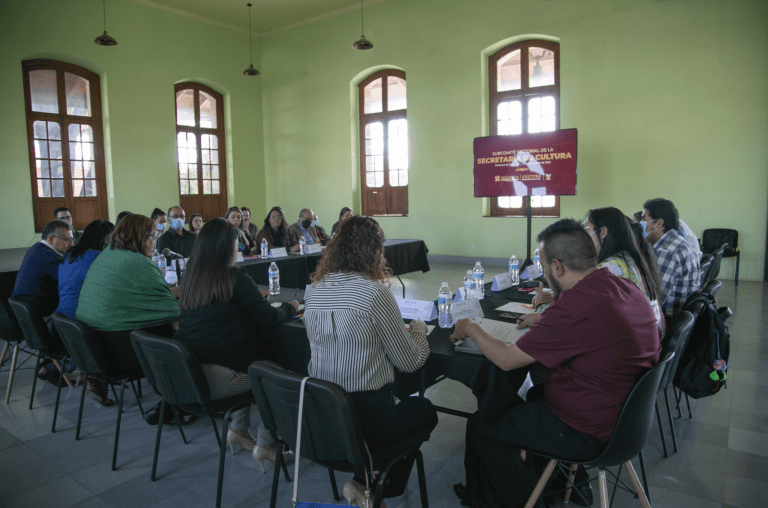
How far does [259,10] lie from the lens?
10.2 m

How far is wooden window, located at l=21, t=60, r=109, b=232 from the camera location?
339 inches

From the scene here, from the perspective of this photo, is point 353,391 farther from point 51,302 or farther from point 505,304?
point 51,302

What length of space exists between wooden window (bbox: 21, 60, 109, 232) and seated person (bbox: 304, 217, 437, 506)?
8.68 m

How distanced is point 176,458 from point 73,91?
8.72 metres

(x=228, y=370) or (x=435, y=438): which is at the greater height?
(x=228, y=370)

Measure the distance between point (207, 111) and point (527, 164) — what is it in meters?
6.85

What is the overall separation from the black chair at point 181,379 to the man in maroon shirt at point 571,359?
101 centimetres

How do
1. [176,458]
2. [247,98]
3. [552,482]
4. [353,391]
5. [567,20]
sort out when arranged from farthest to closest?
[247,98]
[567,20]
[176,458]
[552,482]
[353,391]

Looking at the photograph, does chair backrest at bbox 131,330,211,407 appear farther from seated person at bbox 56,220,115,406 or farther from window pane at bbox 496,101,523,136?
window pane at bbox 496,101,523,136

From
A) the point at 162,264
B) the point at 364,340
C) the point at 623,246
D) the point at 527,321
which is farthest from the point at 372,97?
the point at 364,340

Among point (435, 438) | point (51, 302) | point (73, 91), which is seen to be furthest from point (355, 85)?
point (435, 438)

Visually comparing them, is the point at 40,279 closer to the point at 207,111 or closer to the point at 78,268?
the point at 78,268

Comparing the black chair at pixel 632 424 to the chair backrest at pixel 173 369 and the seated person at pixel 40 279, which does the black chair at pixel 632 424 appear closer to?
the chair backrest at pixel 173 369

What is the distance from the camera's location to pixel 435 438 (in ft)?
8.91
